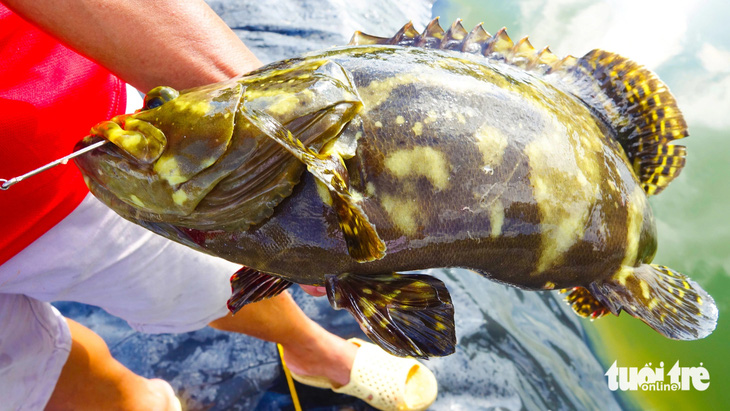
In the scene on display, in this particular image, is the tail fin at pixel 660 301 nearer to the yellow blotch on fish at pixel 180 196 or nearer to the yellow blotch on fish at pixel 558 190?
the yellow blotch on fish at pixel 558 190

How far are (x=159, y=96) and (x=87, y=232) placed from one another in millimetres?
900

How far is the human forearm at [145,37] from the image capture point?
4.45ft

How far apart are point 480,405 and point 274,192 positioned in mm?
2363

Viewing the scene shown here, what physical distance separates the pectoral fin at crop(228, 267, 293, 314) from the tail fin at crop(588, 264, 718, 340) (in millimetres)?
1023

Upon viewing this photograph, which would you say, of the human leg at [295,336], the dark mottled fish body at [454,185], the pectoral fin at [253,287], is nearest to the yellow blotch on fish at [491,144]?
the dark mottled fish body at [454,185]

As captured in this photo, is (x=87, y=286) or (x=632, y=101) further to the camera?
(x=87, y=286)

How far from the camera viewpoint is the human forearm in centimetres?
136

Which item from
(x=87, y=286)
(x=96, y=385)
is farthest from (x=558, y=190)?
(x=96, y=385)

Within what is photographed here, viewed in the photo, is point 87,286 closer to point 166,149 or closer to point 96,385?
point 96,385

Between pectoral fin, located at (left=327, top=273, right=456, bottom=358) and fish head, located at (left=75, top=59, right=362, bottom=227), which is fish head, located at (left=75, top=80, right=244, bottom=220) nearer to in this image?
fish head, located at (left=75, top=59, right=362, bottom=227)

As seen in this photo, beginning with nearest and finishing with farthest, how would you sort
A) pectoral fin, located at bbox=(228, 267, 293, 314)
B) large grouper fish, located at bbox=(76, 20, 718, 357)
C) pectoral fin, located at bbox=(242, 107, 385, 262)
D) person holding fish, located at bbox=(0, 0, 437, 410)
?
pectoral fin, located at bbox=(242, 107, 385, 262), large grouper fish, located at bbox=(76, 20, 718, 357), person holding fish, located at bbox=(0, 0, 437, 410), pectoral fin, located at bbox=(228, 267, 293, 314)

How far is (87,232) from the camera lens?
1.88m

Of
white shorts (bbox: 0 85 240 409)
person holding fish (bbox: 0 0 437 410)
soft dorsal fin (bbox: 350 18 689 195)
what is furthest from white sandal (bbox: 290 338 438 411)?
soft dorsal fin (bbox: 350 18 689 195)

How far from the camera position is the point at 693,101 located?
15.8 feet
